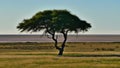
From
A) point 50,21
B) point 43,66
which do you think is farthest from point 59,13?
point 43,66

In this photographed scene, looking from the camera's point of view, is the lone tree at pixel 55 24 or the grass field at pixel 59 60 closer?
the grass field at pixel 59 60

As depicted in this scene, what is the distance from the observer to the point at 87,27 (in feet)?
222

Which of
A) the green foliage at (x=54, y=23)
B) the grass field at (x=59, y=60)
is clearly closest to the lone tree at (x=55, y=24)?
the green foliage at (x=54, y=23)

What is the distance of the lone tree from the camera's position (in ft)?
207

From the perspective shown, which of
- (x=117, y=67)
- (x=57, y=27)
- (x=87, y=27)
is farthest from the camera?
(x=87, y=27)

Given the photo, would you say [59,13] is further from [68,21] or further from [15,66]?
[15,66]

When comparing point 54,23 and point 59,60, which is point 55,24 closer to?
point 54,23

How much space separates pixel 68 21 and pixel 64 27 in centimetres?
130

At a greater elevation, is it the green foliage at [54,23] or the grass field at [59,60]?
the green foliage at [54,23]

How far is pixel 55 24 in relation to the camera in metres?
63.0

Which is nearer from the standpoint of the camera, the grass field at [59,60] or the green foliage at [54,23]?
the grass field at [59,60]

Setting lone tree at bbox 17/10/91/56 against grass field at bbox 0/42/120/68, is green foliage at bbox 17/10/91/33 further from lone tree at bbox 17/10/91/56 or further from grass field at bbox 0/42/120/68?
grass field at bbox 0/42/120/68

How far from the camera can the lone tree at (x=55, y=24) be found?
63.2m

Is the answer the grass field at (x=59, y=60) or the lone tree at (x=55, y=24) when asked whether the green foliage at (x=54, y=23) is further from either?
the grass field at (x=59, y=60)
